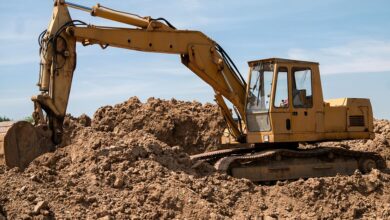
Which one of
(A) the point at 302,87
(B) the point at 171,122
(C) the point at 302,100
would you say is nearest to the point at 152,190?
(C) the point at 302,100

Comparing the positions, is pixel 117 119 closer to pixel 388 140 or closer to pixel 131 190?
pixel 388 140

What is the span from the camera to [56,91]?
1155 centimetres

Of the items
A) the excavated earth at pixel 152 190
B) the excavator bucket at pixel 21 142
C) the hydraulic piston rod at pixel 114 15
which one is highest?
the hydraulic piston rod at pixel 114 15

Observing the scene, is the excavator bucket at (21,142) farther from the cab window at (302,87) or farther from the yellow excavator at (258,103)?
the cab window at (302,87)

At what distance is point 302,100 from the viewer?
13914 mm

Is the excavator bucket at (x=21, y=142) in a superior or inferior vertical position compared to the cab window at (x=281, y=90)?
inferior

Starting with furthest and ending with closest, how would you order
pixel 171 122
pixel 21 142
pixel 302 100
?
Result: pixel 171 122, pixel 302 100, pixel 21 142

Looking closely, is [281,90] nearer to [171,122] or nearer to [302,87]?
[302,87]

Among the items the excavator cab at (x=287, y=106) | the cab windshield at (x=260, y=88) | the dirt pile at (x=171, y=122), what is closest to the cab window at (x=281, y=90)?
the excavator cab at (x=287, y=106)

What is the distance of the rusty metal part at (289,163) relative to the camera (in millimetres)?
13266

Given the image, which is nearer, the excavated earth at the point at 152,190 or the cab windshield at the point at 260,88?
the excavated earth at the point at 152,190

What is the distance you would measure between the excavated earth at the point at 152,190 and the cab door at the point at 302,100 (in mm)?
1290

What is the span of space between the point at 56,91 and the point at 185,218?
334 centimetres

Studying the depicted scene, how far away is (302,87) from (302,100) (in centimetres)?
29
